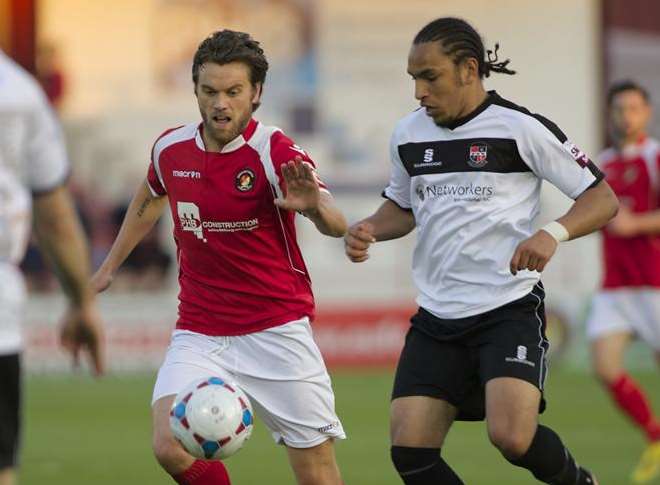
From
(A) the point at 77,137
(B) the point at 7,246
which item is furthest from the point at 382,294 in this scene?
(B) the point at 7,246

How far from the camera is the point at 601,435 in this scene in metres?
13.1

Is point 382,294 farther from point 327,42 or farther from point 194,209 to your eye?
point 194,209

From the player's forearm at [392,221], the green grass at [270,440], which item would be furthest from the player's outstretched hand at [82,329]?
the green grass at [270,440]

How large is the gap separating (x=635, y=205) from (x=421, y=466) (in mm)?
5340

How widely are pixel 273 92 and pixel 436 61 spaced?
615 inches

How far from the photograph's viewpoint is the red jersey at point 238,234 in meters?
6.97

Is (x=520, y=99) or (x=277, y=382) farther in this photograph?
(x=520, y=99)

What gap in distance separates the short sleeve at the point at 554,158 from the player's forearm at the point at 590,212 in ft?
0.15

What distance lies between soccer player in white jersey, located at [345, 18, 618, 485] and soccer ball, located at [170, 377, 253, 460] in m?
0.77

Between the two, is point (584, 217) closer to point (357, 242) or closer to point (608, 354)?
point (357, 242)

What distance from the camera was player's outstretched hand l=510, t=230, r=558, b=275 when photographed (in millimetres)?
6559

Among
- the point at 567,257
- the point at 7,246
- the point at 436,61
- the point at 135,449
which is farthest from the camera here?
the point at 567,257

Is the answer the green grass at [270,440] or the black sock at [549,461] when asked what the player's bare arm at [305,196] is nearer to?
the black sock at [549,461]

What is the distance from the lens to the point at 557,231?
6.79m
